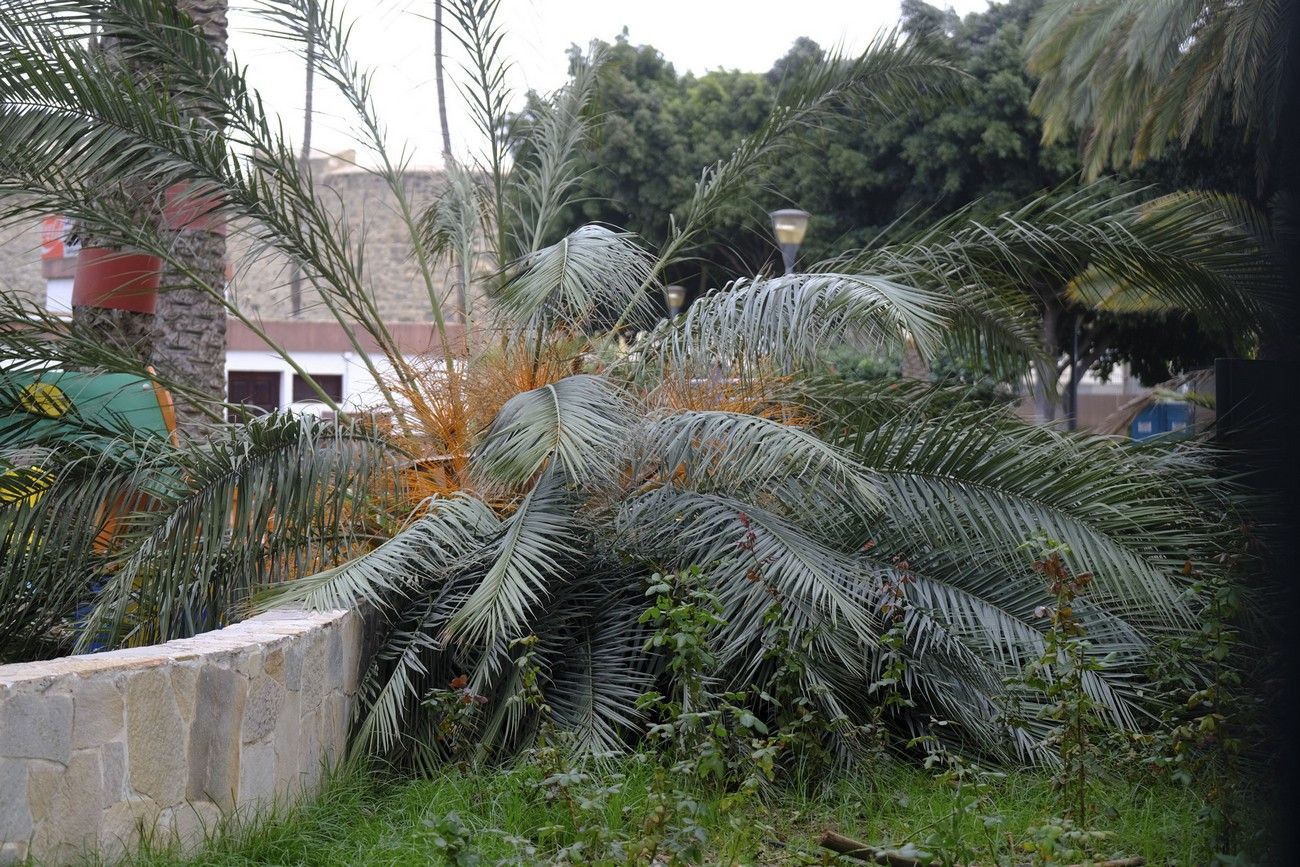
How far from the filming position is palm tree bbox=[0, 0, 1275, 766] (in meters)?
4.54

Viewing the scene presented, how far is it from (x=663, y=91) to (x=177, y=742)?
2406 cm

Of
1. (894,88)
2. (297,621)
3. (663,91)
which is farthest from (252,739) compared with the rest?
(663,91)

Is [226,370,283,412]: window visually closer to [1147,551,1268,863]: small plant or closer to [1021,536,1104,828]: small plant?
[1147,551,1268,863]: small plant

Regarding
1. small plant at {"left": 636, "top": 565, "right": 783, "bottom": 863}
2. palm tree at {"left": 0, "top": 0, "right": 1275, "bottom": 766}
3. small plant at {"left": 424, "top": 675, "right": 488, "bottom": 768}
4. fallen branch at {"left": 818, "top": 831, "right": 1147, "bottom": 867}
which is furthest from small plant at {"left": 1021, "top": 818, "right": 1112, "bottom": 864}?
small plant at {"left": 424, "top": 675, "right": 488, "bottom": 768}

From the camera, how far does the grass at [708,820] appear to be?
3529 mm

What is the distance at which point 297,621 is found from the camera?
4.34m

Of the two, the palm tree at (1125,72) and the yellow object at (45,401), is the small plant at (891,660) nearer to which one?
the palm tree at (1125,72)

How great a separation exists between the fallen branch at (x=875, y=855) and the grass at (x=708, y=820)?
55mm

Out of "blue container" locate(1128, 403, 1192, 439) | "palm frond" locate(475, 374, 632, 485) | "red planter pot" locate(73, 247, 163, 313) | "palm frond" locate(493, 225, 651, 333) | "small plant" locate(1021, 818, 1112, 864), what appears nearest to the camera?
"small plant" locate(1021, 818, 1112, 864)

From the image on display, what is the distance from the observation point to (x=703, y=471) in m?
4.79

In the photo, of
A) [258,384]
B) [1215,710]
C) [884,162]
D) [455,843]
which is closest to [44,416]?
[455,843]

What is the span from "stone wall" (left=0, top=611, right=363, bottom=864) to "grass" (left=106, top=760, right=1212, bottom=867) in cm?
12

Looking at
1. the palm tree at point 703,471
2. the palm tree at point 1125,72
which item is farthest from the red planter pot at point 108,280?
the palm tree at point 1125,72

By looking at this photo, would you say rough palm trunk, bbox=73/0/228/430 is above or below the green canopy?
above
